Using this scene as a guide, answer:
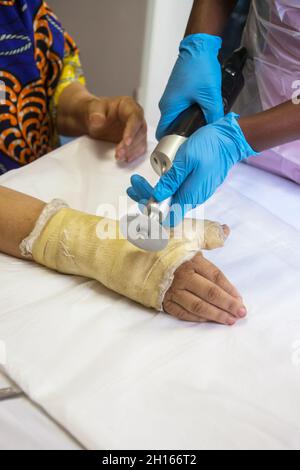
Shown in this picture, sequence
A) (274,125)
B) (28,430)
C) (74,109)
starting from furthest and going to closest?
(74,109)
(274,125)
(28,430)

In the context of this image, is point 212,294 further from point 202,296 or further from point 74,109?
point 74,109

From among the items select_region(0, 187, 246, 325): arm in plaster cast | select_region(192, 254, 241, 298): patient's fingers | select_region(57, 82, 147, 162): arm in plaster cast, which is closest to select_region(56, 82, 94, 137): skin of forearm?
select_region(57, 82, 147, 162): arm in plaster cast

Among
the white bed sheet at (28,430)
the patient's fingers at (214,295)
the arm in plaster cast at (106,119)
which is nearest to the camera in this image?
the white bed sheet at (28,430)

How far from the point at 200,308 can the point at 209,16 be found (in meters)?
0.64

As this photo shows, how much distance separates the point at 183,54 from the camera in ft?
3.40

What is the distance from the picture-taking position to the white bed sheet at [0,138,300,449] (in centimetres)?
63

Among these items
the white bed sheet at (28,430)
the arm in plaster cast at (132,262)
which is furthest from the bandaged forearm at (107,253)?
the white bed sheet at (28,430)

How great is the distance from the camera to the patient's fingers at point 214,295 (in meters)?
0.76

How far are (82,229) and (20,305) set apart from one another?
0.54 feet

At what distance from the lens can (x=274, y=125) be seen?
0.87 m

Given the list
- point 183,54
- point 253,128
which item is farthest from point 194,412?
point 183,54

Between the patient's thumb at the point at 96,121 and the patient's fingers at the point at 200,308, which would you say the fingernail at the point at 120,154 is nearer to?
the patient's thumb at the point at 96,121

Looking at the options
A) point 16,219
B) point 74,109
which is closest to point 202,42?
point 74,109

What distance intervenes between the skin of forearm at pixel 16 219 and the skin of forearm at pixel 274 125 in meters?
0.39
